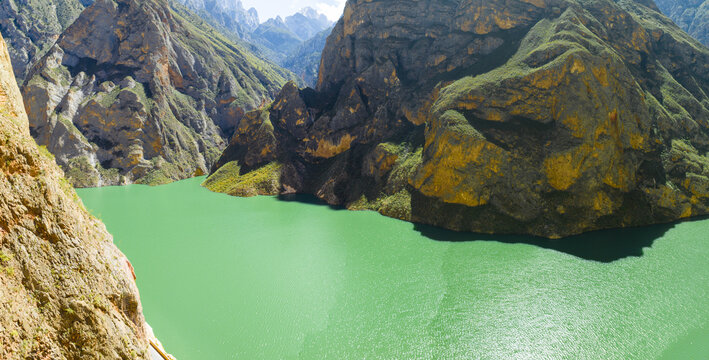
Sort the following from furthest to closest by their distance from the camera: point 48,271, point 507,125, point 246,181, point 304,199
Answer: point 246,181, point 304,199, point 507,125, point 48,271

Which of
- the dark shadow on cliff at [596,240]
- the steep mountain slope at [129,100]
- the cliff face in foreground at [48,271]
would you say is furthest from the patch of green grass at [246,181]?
the cliff face in foreground at [48,271]

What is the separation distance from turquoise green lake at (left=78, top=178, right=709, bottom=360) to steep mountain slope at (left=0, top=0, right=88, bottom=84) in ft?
496

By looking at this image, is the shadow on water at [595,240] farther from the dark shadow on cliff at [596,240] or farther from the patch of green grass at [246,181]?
the patch of green grass at [246,181]

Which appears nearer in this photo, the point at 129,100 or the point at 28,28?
the point at 129,100

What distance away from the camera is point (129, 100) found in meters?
103

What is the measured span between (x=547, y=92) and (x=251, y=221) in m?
54.1

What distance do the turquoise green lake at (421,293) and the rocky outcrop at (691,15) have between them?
608 feet

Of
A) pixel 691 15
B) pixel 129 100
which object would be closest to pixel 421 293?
pixel 129 100

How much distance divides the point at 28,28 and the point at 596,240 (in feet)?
737

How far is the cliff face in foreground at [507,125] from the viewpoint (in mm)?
44688

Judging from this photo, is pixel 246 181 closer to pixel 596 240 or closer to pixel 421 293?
pixel 421 293

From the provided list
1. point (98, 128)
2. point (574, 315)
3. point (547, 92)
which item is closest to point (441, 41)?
point (547, 92)

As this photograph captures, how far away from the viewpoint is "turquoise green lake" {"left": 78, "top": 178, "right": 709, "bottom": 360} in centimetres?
2092

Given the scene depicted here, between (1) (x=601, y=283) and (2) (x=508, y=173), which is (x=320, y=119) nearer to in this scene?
(2) (x=508, y=173)
